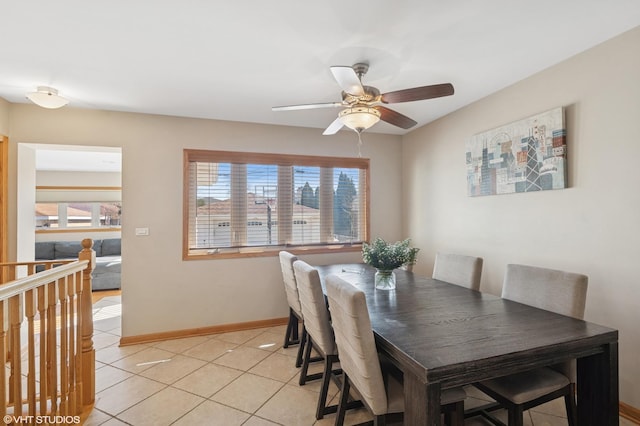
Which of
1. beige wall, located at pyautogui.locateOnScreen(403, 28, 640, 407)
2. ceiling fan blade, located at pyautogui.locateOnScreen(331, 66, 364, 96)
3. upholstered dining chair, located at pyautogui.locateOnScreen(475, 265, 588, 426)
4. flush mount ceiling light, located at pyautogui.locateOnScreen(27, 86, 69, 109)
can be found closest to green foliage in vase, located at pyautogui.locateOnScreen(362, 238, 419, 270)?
upholstered dining chair, located at pyautogui.locateOnScreen(475, 265, 588, 426)

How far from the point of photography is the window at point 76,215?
6.71 metres

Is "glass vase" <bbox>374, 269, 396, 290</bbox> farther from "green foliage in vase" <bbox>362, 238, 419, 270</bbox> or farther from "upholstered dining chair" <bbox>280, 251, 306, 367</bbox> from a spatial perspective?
"upholstered dining chair" <bbox>280, 251, 306, 367</bbox>

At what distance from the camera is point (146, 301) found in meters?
3.42

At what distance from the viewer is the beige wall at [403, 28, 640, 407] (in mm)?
2020

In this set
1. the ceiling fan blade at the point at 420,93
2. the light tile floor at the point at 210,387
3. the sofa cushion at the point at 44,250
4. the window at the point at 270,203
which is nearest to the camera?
the ceiling fan blade at the point at 420,93

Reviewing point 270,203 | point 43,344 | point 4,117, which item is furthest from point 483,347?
point 4,117

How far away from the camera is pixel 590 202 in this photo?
7.32 feet

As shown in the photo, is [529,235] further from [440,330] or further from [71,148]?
[71,148]

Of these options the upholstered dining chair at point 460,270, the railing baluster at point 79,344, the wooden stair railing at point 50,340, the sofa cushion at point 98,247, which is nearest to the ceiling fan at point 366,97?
the upholstered dining chair at point 460,270

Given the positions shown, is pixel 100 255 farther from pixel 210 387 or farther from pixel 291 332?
pixel 210 387

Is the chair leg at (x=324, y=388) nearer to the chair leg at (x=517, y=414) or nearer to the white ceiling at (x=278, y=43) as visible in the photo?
the chair leg at (x=517, y=414)

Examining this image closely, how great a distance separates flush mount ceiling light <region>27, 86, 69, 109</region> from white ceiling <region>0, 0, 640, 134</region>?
0.09m

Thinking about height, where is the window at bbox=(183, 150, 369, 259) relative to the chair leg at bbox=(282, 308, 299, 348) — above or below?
above

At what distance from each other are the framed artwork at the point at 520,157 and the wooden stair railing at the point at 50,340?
3.37 metres
